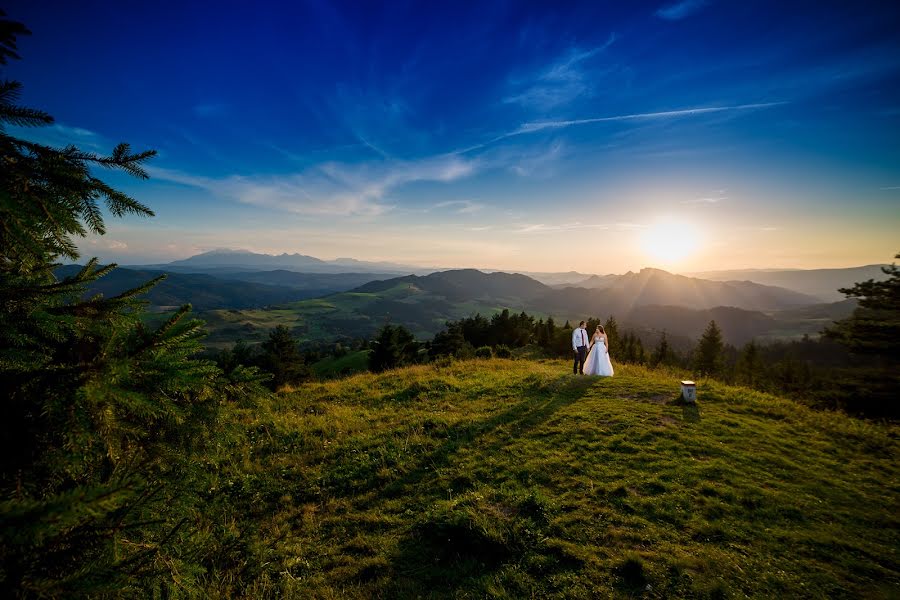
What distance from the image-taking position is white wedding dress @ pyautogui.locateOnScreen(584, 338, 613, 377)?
17.7m

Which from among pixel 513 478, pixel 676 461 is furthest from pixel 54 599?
pixel 676 461

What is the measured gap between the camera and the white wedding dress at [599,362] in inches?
695

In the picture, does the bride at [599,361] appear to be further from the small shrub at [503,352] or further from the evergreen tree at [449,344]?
the evergreen tree at [449,344]

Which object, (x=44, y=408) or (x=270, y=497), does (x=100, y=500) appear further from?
(x=270, y=497)

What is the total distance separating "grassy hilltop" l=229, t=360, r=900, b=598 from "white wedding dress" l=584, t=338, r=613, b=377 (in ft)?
13.6

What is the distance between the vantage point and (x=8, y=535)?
1.38 m

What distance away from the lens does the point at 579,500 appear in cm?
725

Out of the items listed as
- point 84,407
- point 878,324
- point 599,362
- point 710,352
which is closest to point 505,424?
point 599,362

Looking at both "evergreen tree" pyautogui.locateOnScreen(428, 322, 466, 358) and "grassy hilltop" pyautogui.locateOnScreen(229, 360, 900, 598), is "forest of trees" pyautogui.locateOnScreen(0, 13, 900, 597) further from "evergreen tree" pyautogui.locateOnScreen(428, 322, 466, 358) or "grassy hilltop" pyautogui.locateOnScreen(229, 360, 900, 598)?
"evergreen tree" pyautogui.locateOnScreen(428, 322, 466, 358)

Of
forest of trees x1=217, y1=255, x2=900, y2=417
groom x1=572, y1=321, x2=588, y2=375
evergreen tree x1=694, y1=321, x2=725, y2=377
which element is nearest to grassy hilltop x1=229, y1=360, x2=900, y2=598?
forest of trees x1=217, y1=255, x2=900, y2=417

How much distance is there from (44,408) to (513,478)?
330 inches

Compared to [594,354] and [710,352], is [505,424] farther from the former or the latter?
[710,352]

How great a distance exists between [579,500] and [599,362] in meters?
11.7

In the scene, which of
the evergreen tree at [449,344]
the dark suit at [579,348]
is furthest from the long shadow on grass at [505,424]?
the evergreen tree at [449,344]
